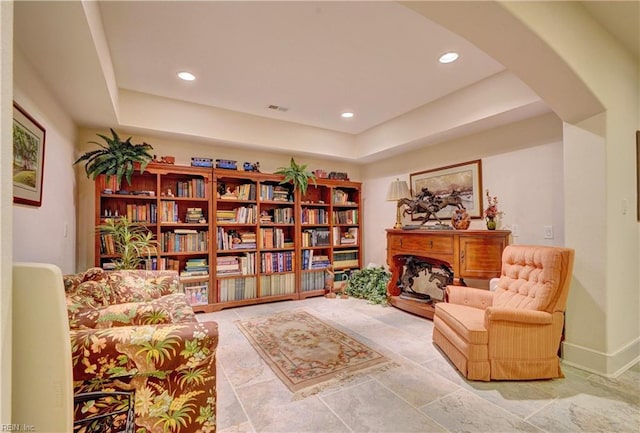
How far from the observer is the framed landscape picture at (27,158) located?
1.75 metres

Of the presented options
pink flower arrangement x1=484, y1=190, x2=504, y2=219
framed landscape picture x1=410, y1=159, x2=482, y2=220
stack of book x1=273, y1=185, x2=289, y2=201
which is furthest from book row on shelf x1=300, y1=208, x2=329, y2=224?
pink flower arrangement x1=484, y1=190, x2=504, y2=219

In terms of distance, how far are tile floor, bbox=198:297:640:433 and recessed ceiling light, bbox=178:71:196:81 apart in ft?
8.88

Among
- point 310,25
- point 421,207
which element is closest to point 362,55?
point 310,25

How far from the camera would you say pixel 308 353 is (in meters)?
2.58

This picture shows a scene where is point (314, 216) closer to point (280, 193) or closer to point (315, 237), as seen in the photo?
point (315, 237)

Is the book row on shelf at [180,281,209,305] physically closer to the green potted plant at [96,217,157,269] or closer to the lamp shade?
the green potted plant at [96,217,157,269]

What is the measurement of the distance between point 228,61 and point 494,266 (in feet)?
10.8

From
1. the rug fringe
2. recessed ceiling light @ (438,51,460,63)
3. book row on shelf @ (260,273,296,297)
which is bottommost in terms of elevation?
the rug fringe

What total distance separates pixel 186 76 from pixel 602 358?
4.34 metres

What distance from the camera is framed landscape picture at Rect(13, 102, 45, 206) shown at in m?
1.75

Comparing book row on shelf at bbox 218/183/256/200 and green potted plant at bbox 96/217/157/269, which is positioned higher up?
book row on shelf at bbox 218/183/256/200

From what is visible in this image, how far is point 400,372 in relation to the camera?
2250mm

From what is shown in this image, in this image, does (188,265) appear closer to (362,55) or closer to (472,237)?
(362,55)

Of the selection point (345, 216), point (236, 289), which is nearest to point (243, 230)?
point (236, 289)
